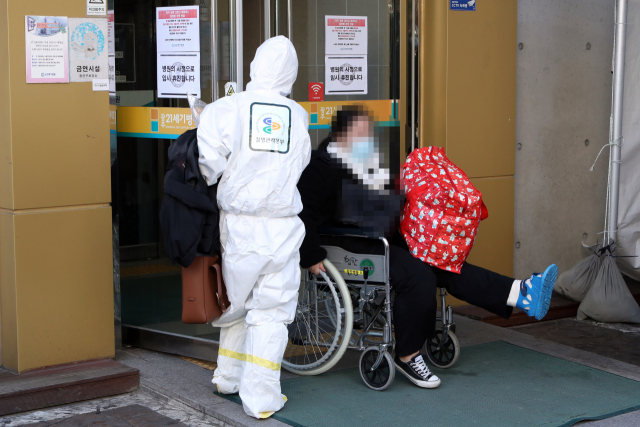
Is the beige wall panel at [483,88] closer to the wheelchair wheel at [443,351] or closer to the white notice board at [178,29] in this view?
the wheelchair wheel at [443,351]

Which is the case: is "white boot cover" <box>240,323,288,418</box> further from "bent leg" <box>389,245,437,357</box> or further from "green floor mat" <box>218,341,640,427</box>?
"bent leg" <box>389,245,437,357</box>

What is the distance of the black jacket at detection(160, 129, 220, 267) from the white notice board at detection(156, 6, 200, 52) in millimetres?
1028

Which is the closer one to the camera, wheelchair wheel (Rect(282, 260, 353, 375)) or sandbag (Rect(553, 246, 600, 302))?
wheelchair wheel (Rect(282, 260, 353, 375))

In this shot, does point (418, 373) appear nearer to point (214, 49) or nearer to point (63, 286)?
point (63, 286)

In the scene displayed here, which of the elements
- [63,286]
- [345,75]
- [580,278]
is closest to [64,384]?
[63,286]

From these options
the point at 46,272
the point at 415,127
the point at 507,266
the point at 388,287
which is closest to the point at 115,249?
the point at 46,272

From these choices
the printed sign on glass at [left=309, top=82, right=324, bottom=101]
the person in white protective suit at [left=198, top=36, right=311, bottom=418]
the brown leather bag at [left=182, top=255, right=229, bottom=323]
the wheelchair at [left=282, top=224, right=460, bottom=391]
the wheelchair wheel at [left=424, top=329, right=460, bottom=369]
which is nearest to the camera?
the person in white protective suit at [left=198, top=36, right=311, bottom=418]

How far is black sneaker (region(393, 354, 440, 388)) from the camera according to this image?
13.5ft

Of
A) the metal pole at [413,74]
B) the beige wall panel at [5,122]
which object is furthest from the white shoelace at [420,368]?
the beige wall panel at [5,122]

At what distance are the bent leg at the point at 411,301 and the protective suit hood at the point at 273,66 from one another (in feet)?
3.61

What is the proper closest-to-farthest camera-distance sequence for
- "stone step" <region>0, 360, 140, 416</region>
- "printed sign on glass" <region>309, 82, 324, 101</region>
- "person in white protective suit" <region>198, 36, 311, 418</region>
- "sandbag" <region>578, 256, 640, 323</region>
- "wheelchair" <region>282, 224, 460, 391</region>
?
"person in white protective suit" <region>198, 36, 311, 418</region> < "stone step" <region>0, 360, 140, 416</region> < "wheelchair" <region>282, 224, 460, 391</region> < "printed sign on glass" <region>309, 82, 324, 101</region> < "sandbag" <region>578, 256, 640, 323</region>

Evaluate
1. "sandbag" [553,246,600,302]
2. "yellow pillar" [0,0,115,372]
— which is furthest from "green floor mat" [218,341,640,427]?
"sandbag" [553,246,600,302]

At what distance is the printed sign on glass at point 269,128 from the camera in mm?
3664

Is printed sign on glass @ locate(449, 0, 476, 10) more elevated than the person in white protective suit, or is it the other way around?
printed sign on glass @ locate(449, 0, 476, 10)
